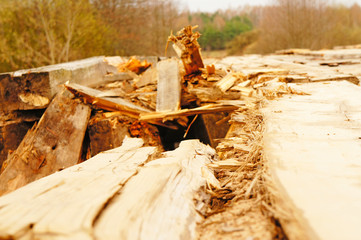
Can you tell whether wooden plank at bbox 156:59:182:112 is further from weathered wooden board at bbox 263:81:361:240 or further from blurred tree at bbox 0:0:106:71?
blurred tree at bbox 0:0:106:71

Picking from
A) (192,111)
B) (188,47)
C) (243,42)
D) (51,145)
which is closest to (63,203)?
(192,111)

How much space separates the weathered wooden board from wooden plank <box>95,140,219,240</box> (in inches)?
10.4

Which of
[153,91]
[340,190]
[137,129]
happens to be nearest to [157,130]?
[137,129]

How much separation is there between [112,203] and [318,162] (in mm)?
728

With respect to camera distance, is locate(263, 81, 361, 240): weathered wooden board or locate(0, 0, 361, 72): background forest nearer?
locate(263, 81, 361, 240): weathered wooden board

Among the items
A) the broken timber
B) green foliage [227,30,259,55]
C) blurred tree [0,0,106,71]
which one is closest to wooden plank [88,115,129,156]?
the broken timber

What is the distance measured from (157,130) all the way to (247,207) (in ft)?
5.84

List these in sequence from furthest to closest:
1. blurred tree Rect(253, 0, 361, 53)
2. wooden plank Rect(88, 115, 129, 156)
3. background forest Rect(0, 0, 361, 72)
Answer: blurred tree Rect(253, 0, 361, 53) < background forest Rect(0, 0, 361, 72) < wooden plank Rect(88, 115, 129, 156)

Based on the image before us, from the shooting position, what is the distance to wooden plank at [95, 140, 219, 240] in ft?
2.09

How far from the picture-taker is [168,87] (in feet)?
8.58

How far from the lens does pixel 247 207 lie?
0.81 m

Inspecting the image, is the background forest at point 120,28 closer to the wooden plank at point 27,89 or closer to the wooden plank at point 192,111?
the wooden plank at point 27,89

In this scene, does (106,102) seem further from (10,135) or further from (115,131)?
(10,135)

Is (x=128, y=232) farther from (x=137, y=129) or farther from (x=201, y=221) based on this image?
(x=137, y=129)
